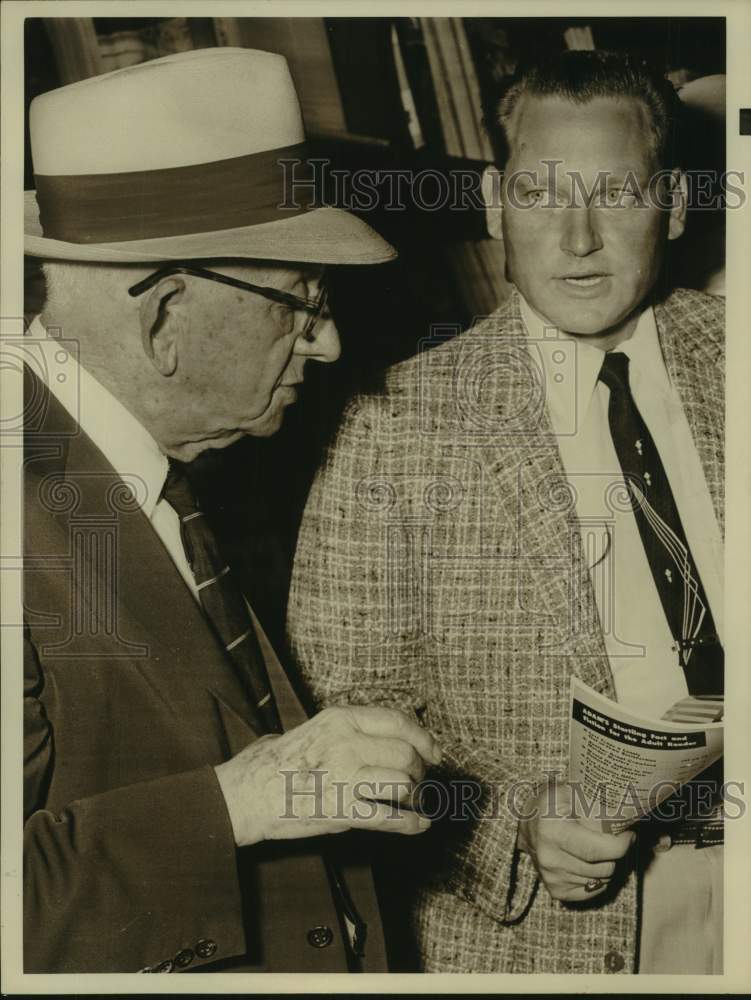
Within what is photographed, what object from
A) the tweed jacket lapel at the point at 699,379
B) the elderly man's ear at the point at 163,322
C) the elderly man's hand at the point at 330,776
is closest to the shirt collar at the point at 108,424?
the elderly man's ear at the point at 163,322

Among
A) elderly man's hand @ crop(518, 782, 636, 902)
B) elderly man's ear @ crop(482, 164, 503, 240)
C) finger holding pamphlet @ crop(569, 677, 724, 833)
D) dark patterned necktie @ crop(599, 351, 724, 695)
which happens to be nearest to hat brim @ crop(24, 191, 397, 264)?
elderly man's ear @ crop(482, 164, 503, 240)

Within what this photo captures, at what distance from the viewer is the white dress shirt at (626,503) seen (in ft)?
6.36

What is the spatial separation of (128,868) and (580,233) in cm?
143

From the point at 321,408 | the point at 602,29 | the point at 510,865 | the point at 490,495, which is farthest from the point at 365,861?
the point at 602,29

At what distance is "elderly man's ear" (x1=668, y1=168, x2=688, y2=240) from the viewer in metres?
1.96

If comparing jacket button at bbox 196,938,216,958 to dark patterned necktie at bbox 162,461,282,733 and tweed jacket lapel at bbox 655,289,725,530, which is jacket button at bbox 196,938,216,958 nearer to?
dark patterned necktie at bbox 162,461,282,733

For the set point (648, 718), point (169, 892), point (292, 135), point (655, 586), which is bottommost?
point (169, 892)

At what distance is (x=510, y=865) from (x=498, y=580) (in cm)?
53

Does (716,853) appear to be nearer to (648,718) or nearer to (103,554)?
(648,718)

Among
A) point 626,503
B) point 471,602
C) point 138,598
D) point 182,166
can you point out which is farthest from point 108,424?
point 626,503

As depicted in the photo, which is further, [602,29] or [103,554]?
[602,29]

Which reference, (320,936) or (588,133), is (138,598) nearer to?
(320,936)

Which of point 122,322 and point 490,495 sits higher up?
point 122,322

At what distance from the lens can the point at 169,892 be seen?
1.88m
